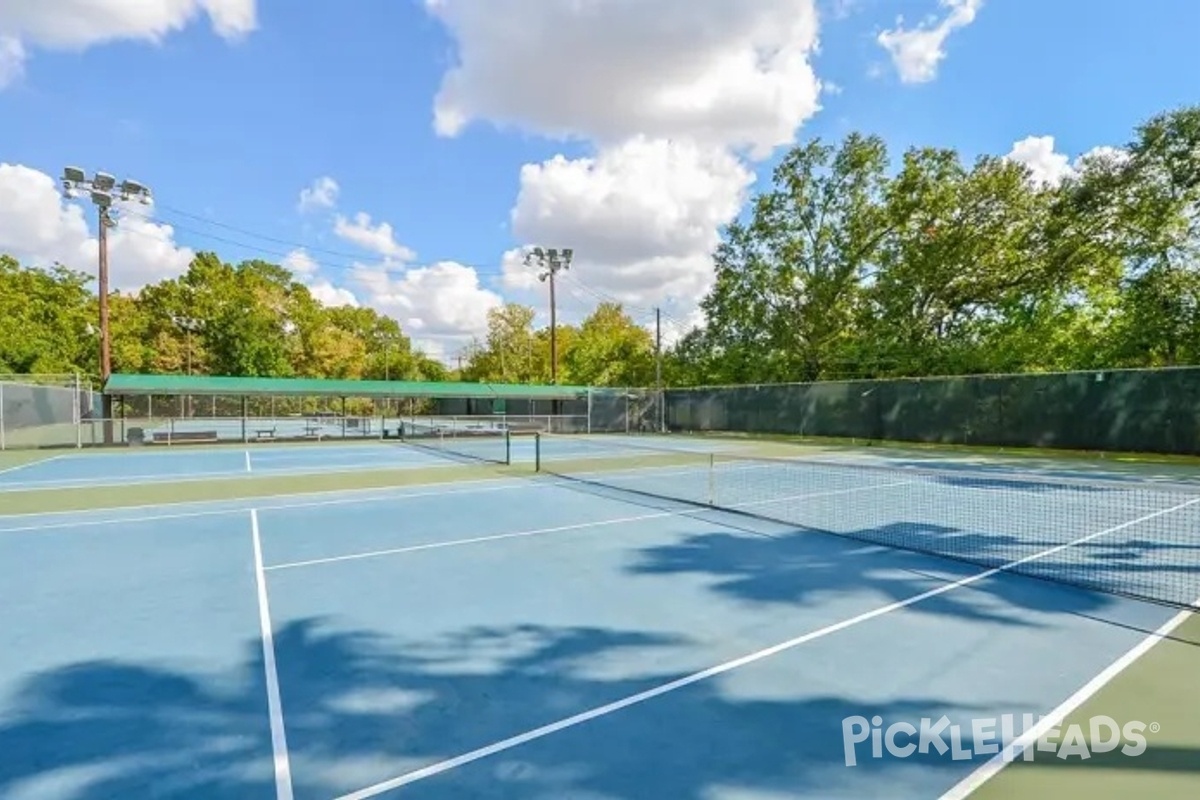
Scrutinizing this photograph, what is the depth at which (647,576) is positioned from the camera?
6066 mm

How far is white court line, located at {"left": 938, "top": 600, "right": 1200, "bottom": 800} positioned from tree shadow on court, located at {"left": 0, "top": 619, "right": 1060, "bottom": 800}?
8 centimetres

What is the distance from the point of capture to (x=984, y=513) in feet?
30.8

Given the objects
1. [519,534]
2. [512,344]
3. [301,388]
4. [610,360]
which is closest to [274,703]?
[519,534]

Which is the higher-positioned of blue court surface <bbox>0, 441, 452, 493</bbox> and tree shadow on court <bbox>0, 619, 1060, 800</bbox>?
tree shadow on court <bbox>0, 619, 1060, 800</bbox>

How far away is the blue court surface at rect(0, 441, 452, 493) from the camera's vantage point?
1386 cm

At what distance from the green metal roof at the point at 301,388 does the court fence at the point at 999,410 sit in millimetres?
10053

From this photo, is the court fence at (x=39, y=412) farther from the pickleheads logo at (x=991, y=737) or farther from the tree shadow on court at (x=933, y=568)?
the pickleheads logo at (x=991, y=737)

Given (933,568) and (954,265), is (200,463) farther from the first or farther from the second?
(954,265)

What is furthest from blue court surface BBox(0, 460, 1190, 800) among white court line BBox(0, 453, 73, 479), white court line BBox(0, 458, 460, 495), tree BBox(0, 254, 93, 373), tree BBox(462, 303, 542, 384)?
tree BBox(462, 303, 542, 384)

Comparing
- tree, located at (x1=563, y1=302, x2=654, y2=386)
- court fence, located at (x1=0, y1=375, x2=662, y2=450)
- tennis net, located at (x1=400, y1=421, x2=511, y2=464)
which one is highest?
tree, located at (x1=563, y1=302, x2=654, y2=386)

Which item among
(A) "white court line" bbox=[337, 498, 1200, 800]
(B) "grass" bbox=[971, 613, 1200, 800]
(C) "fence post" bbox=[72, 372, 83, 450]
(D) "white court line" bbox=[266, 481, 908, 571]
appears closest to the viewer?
(B) "grass" bbox=[971, 613, 1200, 800]

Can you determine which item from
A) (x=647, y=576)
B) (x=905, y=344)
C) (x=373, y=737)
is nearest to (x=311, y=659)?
(x=373, y=737)

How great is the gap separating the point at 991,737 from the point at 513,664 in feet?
9.03

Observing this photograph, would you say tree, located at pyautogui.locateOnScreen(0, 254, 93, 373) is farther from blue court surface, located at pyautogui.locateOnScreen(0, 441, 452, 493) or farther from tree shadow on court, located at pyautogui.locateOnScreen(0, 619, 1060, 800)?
tree shadow on court, located at pyautogui.locateOnScreen(0, 619, 1060, 800)
